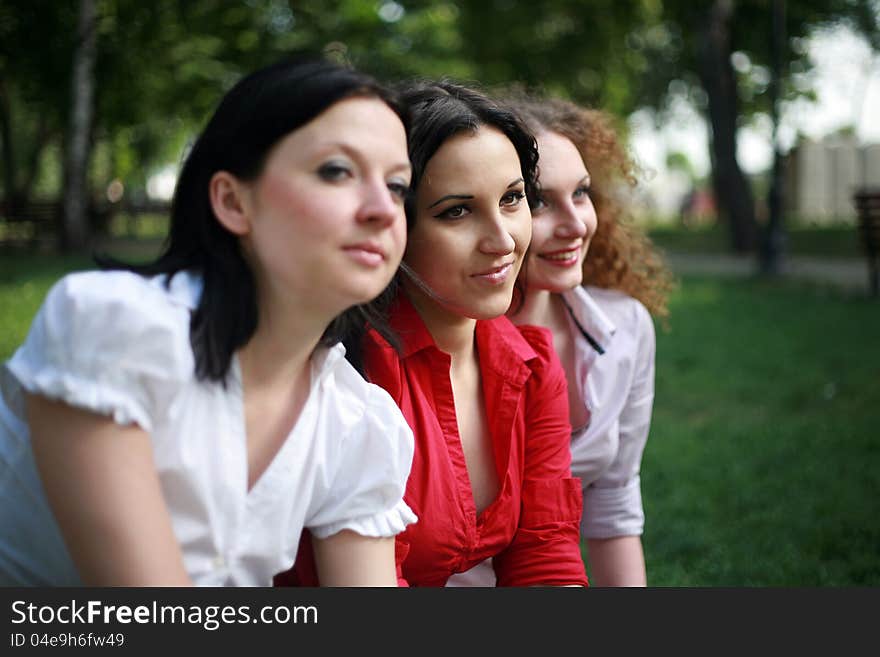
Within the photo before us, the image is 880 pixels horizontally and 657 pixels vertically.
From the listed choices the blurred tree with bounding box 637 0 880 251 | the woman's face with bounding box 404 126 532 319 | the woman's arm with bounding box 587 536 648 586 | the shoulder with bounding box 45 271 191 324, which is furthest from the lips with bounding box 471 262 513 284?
the blurred tree with bounding box 637 0 880 251

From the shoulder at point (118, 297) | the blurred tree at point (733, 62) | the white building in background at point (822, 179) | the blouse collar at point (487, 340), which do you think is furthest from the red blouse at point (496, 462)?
the white building in background at point (822, 179)

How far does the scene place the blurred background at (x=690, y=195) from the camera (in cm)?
512

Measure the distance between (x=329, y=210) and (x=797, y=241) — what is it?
757 inches

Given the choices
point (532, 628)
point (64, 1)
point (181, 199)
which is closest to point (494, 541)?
point (532, 628)

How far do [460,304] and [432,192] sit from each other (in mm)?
255

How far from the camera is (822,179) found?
3384 cm

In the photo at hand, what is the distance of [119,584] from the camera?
1.59 metres

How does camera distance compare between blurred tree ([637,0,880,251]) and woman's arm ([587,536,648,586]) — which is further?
blurred tree ([637,0,880,251])

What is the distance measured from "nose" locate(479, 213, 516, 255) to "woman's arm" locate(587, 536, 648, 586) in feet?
4.05

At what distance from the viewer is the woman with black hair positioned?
1.53 meters

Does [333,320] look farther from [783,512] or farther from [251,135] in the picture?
[783,512]

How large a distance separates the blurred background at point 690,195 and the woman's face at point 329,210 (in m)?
0.28

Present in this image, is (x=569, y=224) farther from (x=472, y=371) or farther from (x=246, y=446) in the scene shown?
(x=246, y=446)

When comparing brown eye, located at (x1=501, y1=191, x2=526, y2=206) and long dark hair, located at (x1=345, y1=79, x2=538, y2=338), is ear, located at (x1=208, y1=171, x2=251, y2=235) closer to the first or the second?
long dark hair, located at (x1=345, y1=79, x2=538, y2=338)
